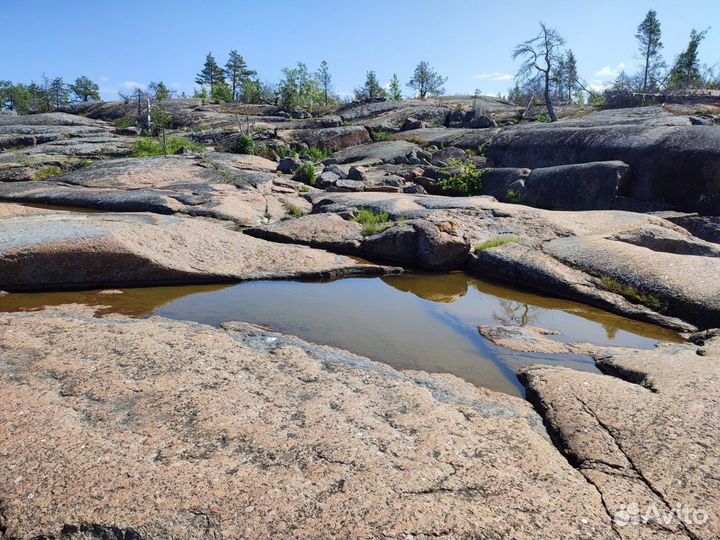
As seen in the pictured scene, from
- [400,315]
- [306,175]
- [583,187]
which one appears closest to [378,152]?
[306,175]

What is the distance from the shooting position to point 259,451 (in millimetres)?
2475

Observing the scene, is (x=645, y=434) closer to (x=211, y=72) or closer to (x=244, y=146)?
(x=244, y=146)

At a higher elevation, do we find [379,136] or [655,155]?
[379,136]

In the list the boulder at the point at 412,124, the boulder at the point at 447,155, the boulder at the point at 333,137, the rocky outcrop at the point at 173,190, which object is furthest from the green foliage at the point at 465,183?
the boulder at the point at 412,124

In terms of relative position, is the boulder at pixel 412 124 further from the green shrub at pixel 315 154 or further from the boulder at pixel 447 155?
the boulder at pixel 447 155

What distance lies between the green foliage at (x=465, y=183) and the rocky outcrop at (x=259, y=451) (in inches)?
402

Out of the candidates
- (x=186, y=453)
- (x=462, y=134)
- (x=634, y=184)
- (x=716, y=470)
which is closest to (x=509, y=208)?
(x=634, y=184)

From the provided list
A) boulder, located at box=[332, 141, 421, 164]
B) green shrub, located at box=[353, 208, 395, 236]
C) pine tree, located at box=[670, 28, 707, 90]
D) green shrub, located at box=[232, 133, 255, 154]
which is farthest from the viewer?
pine tree, located at box=[670, 28, 707, 90]

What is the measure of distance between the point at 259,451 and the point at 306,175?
12.0 meters

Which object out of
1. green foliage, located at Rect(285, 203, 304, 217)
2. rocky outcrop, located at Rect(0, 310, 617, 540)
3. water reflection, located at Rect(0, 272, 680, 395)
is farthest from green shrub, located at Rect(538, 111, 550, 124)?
rocky outcrop, located at Rect(0, 310, 617, 540)

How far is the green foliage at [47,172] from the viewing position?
44.0ft

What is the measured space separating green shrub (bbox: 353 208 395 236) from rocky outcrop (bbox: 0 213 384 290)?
47.8 inches

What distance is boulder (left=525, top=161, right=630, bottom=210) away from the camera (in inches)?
446

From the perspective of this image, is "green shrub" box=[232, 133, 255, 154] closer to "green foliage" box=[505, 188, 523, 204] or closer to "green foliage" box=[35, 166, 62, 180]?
"green foliage" box=[35, 166, 62, 180]
